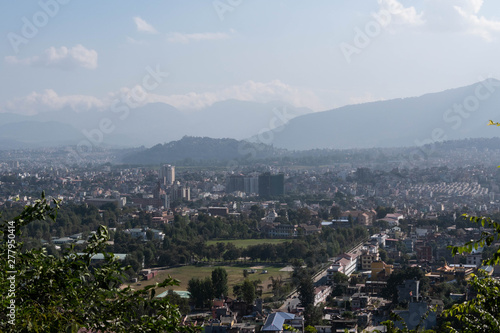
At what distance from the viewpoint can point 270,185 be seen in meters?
38.7

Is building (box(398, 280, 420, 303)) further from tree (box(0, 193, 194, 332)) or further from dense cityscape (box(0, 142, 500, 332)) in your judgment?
tree (box(0, 193, 194, 332))

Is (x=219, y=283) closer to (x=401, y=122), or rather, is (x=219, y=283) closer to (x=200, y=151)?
(x=200, y=151)

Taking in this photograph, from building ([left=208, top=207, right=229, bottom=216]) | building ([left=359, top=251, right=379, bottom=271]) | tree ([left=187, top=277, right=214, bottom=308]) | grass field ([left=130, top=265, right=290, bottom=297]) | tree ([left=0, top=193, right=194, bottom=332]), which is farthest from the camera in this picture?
building ([left=208, top=207, right=229, bottom=216])

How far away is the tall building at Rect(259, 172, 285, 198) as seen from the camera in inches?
1521

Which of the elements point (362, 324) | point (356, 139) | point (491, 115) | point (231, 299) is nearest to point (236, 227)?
point (231, 299)

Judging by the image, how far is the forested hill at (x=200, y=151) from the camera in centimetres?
7794

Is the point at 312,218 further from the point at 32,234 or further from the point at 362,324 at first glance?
the point at 362,324

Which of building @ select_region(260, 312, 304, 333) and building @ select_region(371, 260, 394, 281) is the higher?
building @ select_region(260, 312, 304, 333)

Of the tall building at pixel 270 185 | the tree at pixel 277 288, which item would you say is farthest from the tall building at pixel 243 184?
the tree at pixel 277 288

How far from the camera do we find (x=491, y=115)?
288 ft

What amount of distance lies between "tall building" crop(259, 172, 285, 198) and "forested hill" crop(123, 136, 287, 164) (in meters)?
37.8

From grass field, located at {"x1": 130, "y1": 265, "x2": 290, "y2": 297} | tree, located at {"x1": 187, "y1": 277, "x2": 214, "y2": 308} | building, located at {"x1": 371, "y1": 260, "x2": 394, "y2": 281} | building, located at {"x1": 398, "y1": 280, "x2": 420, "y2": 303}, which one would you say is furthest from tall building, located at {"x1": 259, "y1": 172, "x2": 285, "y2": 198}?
building, located at {"x1": 398, "y1": 280, "x2": 420, "y2": 303}

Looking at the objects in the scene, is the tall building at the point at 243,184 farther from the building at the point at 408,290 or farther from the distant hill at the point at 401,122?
the distant hill at the point at 401,122

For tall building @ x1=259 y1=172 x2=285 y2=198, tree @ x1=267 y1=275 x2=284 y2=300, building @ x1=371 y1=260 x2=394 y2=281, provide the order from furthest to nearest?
tall building @ x1=259 y1=172 x2=285 y2=198, building @ x1=371 y1=260 x2=394 y2=281, tree @ x1=267 y1=275 x2=284 y2=300
